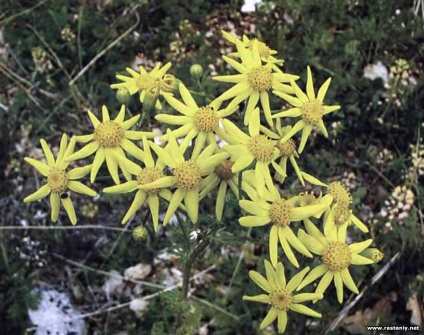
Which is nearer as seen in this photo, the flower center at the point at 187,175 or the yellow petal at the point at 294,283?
the flower center at the point at 187,175

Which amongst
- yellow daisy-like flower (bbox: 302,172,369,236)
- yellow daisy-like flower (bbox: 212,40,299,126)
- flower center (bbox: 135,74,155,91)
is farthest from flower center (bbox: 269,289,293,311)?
flower center (bbox: 135,74,155,91)

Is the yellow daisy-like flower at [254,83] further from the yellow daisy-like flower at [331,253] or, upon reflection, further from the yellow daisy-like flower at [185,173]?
the yellow daisy-like flower at [331,253]

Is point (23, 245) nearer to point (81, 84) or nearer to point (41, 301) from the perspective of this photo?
point (41, 301)

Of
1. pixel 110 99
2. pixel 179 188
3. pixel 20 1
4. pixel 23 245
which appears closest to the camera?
pixel 179 188

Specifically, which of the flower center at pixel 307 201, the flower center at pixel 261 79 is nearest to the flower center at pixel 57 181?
the flower center at pixel 261 79

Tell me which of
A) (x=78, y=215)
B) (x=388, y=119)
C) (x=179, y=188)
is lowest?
(x=179, y=188)

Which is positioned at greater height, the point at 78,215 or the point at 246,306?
the point at 78,215

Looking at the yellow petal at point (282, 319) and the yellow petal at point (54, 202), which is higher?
the yellow petal at point (54, 202)

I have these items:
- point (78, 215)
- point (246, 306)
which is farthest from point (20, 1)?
point (246, 306)
